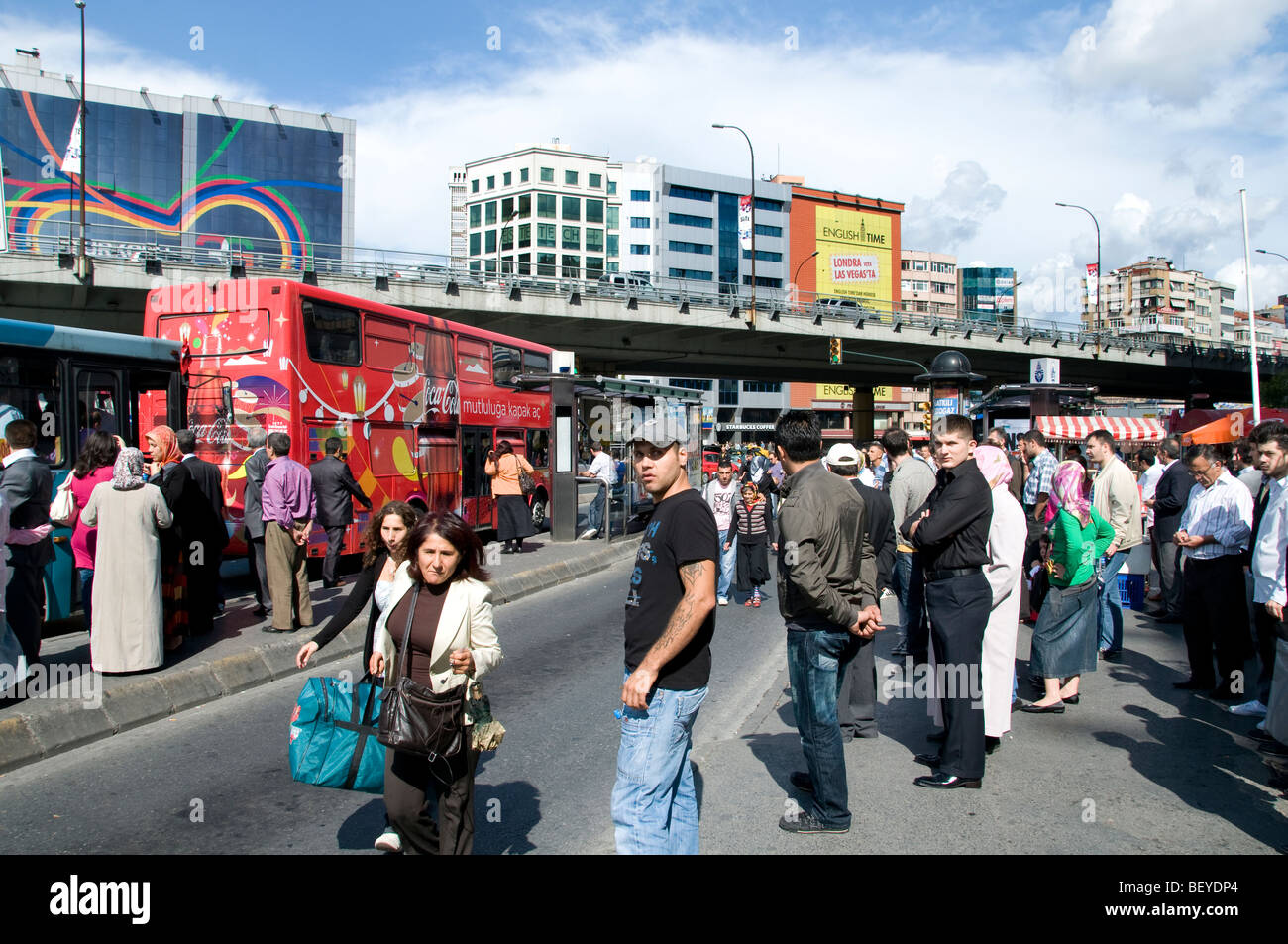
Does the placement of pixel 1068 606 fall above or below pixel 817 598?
below

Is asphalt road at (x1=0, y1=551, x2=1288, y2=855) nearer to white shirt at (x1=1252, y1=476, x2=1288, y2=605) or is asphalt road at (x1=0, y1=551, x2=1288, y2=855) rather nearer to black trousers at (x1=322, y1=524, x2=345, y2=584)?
white shirt at (x1=1252, y1=476, x2=1288, y2=605)

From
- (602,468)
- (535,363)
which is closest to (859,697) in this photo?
(602,468)

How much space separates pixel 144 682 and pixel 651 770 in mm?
4947

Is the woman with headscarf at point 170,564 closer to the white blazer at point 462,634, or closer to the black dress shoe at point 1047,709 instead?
the white blazer at point 462,634

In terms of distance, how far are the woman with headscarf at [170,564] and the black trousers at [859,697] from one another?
17.4 feet

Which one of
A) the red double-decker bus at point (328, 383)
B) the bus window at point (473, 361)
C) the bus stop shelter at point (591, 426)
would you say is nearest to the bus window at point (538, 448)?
the bus stop shelter at point (591, 426)

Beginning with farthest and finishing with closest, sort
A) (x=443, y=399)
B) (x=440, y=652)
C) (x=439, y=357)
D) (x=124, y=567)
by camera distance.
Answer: (x=443, y=399), (x=439, y=357), (x=124, y=567), (x=440, y=652)

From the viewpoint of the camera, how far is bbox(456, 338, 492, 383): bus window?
16094 millimetres

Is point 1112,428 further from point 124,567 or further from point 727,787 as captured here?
point 124,567

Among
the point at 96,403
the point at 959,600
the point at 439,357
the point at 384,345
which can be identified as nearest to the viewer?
the point at 959,600

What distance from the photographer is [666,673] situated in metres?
3.43
